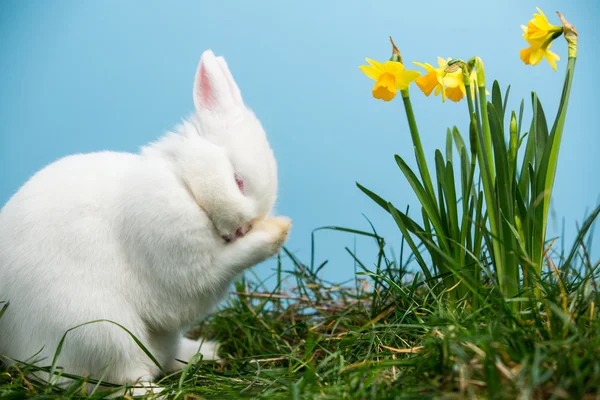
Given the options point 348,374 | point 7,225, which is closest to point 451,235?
point 348,374

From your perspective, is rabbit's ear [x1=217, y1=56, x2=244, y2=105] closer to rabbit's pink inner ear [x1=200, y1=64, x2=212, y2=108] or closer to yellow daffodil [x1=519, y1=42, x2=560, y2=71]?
rabbit's pink inner ear [x1=200, y1=64, x2=212, y2=108]

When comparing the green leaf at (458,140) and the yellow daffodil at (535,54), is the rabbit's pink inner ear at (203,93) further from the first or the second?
the yellow daffodil at (535,54)

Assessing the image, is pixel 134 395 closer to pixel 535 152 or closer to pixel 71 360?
pixel 71 360

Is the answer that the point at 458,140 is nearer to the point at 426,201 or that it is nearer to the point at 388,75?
the point at 426,201

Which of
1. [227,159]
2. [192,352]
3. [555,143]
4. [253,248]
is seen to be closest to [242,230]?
[253,248]

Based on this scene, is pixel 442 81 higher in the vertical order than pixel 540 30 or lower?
lower

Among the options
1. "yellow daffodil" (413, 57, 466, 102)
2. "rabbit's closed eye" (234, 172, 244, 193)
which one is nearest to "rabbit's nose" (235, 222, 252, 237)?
"rabbit's closed eye" (234, 172, 244, 193)
